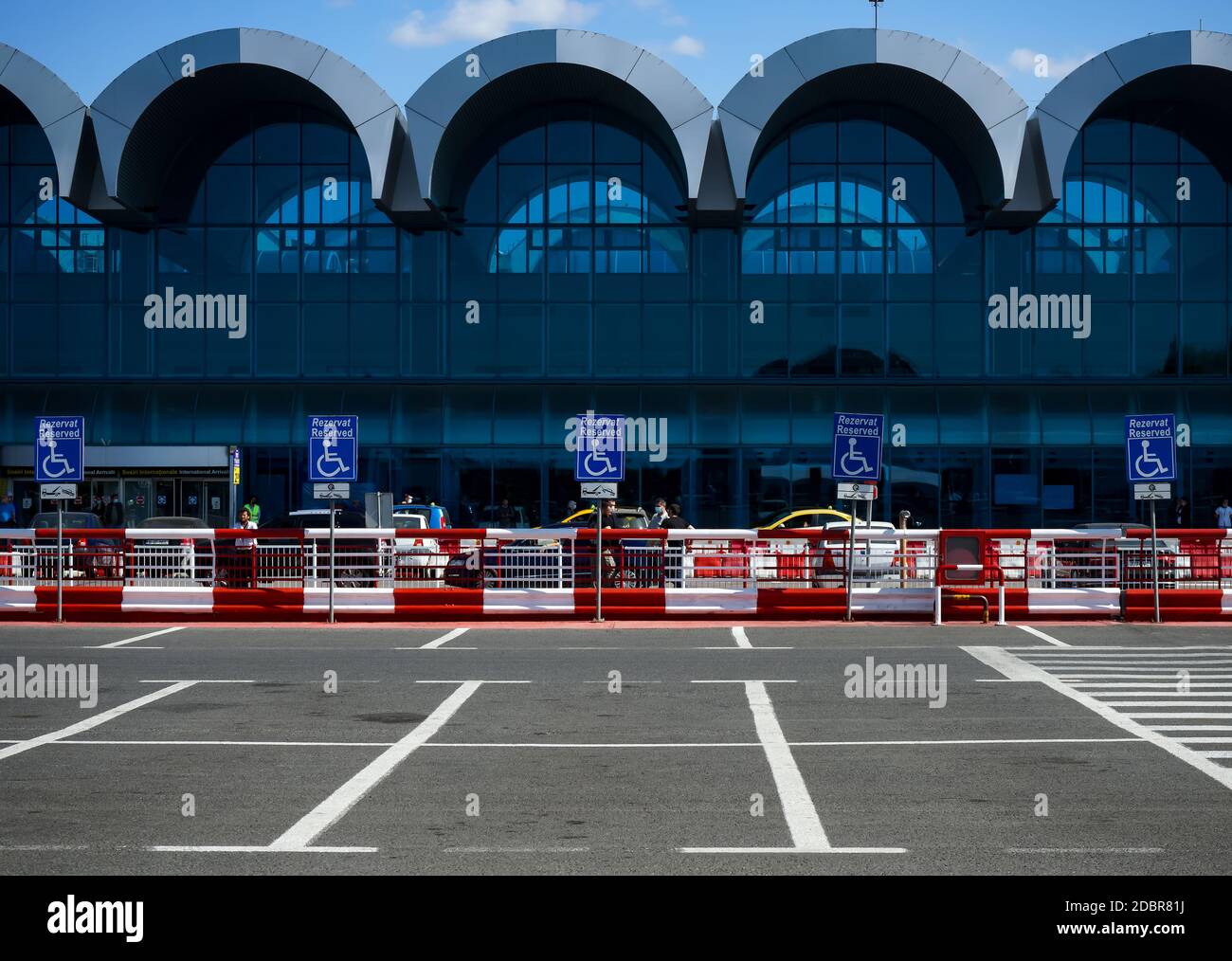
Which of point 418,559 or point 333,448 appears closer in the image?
point 333,448

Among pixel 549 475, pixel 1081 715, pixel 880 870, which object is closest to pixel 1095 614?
pixel 1081 715

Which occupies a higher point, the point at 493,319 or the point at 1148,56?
the point at 1148,56

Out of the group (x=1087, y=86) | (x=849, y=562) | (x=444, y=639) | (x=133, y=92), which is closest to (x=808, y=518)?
(x=849, y=562)

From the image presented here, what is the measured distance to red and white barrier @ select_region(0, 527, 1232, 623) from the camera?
21875 mm

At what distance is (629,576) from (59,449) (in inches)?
376

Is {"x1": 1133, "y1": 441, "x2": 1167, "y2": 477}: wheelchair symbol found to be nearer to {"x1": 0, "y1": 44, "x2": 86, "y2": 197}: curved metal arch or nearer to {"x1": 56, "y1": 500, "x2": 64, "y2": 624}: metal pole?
{"x1": 56, "y1": 500, "x2": 64, "y2": 624}: metal pole

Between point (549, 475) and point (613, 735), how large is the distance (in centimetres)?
3055

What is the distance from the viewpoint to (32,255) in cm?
4194

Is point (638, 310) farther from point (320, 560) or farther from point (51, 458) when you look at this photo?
point (51, 458)

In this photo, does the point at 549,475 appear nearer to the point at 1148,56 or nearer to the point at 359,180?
the point at 359,180

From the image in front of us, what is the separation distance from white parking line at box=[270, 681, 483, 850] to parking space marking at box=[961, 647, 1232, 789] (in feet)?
17.9
